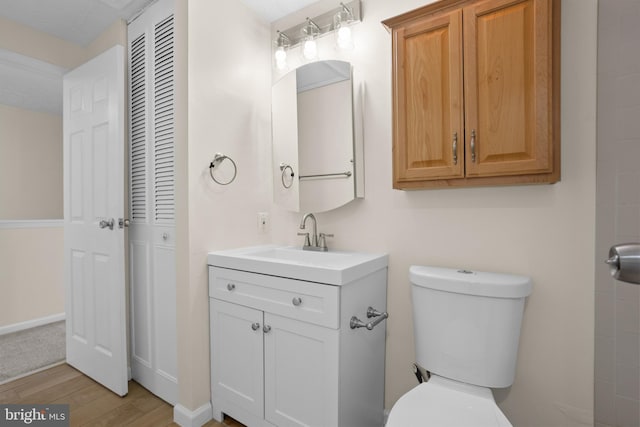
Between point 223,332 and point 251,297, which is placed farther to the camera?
point 223,332

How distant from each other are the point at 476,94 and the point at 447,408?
3.80 ft

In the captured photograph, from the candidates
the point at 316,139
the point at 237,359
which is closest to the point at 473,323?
the point at 237,359

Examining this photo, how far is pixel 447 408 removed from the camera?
3.59 ft

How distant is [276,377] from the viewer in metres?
1.44

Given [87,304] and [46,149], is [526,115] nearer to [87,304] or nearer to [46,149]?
[87,304]

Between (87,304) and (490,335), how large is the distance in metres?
2.33

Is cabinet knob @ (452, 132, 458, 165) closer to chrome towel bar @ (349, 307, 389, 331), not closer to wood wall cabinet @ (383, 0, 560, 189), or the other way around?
wood wall cabinet @ (383, 0, 560, 189)

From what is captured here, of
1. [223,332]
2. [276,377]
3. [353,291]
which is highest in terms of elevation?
[353,291]

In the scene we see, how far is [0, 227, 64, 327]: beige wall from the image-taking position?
2838mm

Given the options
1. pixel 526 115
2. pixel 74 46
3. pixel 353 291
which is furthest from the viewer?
pixel 74 46

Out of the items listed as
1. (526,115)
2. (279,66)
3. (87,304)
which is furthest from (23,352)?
(526,115)

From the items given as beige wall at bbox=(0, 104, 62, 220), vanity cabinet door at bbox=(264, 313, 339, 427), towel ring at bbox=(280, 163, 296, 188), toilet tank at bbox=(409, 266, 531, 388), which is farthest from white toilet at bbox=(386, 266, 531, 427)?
beige wall at bbox=(0, 104, 62, 220)

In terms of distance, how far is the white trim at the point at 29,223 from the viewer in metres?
2.85

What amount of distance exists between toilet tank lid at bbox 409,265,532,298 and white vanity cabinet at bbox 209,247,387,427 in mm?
256
